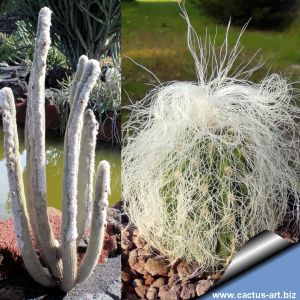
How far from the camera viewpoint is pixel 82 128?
3.11 metres

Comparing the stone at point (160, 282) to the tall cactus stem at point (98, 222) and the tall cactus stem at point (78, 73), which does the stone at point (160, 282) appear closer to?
the tall cactus stem at point (98, 222)

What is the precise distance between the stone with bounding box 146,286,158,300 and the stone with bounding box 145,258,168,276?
0.08 meters

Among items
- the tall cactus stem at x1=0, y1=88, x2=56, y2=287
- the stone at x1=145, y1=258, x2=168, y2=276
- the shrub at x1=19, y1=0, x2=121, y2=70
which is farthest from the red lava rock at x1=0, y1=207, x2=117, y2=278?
the shrub at x1=19, y1=0, x2=121, y2=70

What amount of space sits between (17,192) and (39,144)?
0.27 metres

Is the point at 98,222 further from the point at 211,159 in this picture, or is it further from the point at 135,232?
the point at 211,159

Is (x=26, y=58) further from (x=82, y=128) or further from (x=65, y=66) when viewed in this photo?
(x=82, y=128)

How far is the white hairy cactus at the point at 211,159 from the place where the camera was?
3.09 metres

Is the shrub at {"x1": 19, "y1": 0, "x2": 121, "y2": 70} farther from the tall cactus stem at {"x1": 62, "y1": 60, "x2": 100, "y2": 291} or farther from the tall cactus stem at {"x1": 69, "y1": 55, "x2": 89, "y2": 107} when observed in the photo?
the tall cactus stem at {"x1": 62, "y1": 60, "x2": 100, "y2": 291}

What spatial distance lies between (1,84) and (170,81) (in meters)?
0.92

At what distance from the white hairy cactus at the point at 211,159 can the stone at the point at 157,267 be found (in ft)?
0.41

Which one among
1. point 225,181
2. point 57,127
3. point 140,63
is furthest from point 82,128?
point 225,181

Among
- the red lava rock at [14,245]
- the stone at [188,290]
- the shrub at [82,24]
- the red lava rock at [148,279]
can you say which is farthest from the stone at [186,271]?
the shrub at [82,24]

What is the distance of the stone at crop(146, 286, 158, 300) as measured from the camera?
3.34 m

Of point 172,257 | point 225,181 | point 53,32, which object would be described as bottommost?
point 172,257
